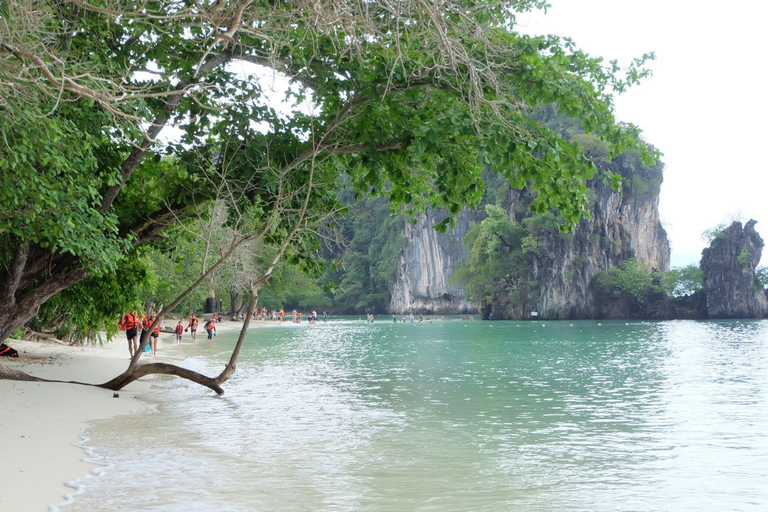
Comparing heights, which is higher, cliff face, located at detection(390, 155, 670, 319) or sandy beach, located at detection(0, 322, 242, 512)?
cliff face, located at detection(390, 155, 670, 319)

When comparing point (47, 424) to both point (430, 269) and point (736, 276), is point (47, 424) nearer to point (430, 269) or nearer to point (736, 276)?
point (736, 276)

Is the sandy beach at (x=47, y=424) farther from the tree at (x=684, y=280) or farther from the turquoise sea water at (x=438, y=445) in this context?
the tree at (x=684, y=280)

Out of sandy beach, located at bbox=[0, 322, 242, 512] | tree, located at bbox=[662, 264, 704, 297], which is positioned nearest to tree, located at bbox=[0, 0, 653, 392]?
sandy beach, located at bbox=[0, 322, 242, 512]

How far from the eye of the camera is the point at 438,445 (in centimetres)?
1076

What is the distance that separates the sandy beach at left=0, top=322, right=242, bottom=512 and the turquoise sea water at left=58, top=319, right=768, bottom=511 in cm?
32

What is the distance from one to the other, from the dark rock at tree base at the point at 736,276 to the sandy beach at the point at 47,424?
78529 millimetres

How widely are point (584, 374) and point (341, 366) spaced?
331 inches

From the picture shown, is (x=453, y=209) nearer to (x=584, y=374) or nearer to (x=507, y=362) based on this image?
(x=584, y=374)

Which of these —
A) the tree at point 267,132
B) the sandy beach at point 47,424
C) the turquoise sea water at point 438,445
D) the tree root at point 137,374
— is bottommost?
the turquoise sea water at point 438,445

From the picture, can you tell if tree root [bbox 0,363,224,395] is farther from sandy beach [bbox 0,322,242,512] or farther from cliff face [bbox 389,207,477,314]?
cliff face [bbox 389,207,477,314]

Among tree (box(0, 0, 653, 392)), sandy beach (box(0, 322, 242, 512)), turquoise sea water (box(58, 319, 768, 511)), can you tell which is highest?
tree (box(0, 0, 653, 392))

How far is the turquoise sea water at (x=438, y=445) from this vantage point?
7.68 meters

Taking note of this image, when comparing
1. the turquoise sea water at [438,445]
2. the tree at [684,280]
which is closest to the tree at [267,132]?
the turquoise sea water at [438,445]

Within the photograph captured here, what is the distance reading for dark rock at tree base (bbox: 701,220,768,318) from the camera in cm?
8256
